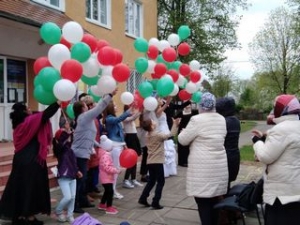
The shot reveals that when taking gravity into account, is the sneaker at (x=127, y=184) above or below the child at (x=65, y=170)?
below

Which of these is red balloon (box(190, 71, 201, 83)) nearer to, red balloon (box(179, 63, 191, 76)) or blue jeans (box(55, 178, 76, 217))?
red balloon (box(179, 63, 191, 76))

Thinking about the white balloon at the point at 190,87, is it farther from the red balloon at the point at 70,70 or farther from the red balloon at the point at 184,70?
the red balloon at the point at 70,70

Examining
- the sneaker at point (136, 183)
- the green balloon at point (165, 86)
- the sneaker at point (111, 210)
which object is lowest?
the sneaker at point (111, 210)

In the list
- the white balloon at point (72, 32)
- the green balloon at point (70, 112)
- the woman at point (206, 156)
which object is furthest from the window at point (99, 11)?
the woman at point (206, 156)

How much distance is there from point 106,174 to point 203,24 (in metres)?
23.1

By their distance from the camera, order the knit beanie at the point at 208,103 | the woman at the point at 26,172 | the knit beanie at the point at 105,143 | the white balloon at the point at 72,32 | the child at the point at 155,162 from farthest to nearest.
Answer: the knit beanie at the point at 105,143 < the child at the point at 155,162 < the woman at the point at 26,172 < the white balloon at the point at 72,32 < the knit beanie at the point at 208,103

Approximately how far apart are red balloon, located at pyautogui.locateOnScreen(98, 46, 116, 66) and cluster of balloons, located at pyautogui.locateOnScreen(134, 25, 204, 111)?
3.87 ft

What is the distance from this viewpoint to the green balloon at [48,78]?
468cm

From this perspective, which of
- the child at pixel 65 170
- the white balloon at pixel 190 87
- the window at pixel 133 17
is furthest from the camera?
the window at pixel 133 17

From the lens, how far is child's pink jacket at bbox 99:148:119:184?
20.4 ft

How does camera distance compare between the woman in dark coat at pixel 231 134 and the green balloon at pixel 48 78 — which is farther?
the woman in dark coat at pixel 231 134

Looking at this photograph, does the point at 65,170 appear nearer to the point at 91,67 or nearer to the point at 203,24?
the point at 91,67

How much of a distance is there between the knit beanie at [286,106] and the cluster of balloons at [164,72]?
8.71 feet

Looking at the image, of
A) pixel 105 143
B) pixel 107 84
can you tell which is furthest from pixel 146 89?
pixel 107 84
